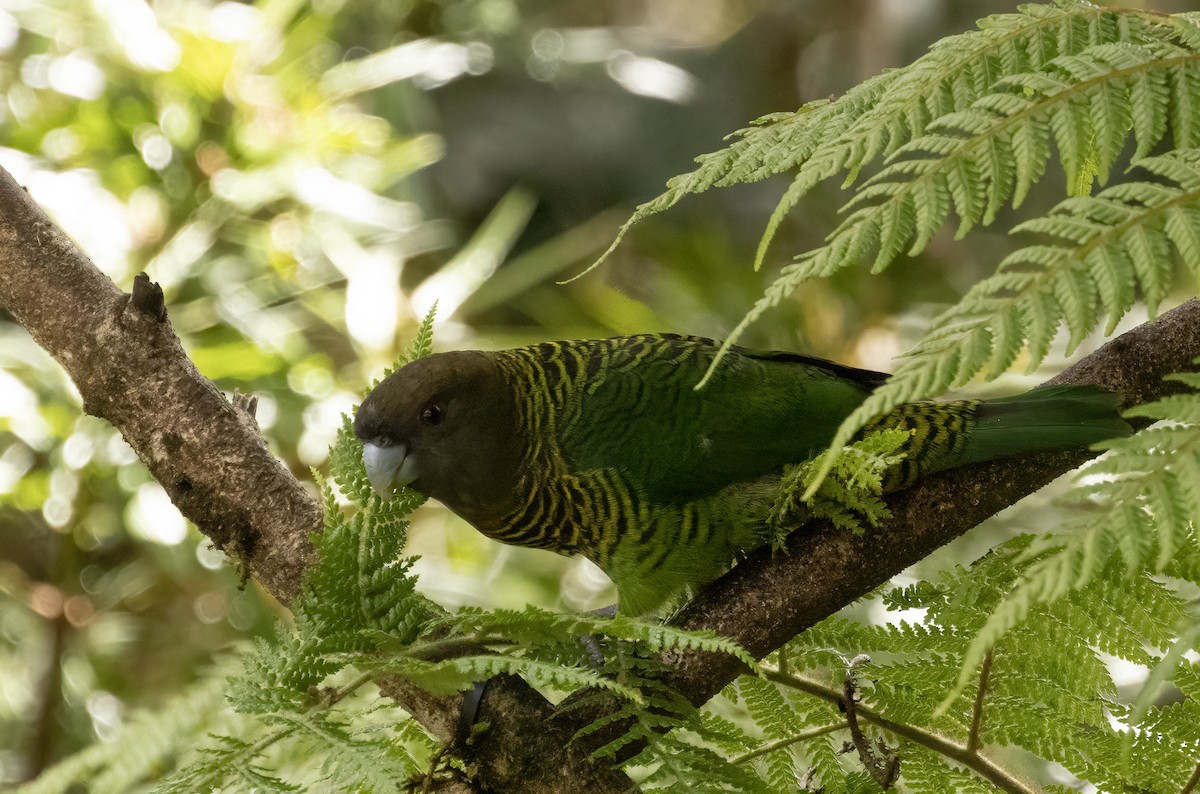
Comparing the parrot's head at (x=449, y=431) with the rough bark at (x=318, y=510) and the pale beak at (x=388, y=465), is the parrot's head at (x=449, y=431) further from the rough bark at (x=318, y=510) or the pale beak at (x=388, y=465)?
the rough bark at (x=318, y=510)

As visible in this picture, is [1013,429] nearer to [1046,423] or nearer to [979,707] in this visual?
[1046,423]

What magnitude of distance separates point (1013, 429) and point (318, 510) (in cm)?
93

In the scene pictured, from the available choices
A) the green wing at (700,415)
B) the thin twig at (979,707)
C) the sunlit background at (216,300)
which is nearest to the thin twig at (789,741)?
the thin twig at (979,707)

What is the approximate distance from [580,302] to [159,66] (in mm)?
1641

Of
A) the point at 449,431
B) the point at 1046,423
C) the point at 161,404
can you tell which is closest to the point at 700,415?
the point at 449,431

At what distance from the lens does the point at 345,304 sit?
3068 mm

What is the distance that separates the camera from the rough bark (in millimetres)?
1193

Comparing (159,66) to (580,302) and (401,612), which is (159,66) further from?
(401,612)

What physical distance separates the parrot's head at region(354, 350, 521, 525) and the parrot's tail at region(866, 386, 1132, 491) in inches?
27.9

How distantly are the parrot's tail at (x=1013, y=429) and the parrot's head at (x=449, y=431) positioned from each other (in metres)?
0.71

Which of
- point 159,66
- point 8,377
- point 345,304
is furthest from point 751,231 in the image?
point 8,377

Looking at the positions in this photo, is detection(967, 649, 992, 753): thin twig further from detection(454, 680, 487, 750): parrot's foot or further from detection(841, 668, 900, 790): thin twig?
detection(454, 680, 487, 750): parrot's foot

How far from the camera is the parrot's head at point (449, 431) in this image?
1.70m

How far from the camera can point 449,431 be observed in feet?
5.89
